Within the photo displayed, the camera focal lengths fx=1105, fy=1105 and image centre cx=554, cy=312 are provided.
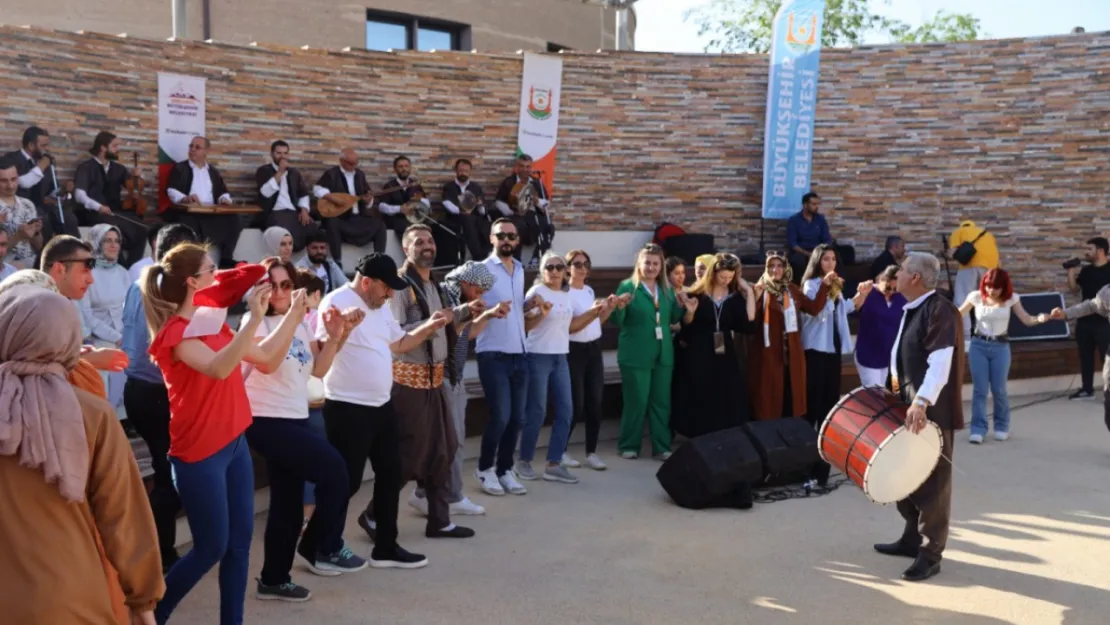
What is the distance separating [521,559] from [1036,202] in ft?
37.7

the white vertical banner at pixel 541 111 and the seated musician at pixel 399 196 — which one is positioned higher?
the white vertical banner at pixel 541 111

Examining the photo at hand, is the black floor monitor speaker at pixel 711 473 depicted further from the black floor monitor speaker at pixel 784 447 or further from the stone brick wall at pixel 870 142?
the stone brick wall at pixel 870 142

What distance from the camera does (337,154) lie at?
12148 mm

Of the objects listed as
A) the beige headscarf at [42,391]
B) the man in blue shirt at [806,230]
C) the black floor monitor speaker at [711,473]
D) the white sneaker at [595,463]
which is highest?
the man in blue shirt at [806,230]

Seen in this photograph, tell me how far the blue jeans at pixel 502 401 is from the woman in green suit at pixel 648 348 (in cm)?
131

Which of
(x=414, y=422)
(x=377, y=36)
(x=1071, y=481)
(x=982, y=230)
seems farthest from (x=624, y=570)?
(x=377, y=36)

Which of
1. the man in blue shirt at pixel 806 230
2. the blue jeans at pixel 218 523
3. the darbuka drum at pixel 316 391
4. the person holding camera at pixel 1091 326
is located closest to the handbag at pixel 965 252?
the man in blue shirt at pixel 806 230

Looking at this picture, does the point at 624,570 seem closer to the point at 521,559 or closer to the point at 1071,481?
the point at 521,559

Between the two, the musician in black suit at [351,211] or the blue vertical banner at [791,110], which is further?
the blue vertical banner at [791,110]

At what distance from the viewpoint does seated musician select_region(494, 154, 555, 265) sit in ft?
41.0

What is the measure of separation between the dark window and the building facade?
0.05 feet

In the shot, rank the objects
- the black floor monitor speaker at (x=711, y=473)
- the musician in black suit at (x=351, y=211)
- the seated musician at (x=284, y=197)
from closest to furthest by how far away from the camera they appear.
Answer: the black floor monitor speaker at (x=711, y=473) < the seated musician at (x=284, y=197) < the musician in black suit at (x=351, y=211)

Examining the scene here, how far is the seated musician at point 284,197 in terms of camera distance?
10.6 m

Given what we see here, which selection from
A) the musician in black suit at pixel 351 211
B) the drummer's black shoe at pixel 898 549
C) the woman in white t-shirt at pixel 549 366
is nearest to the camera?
the drummer's black shoe at pixel 898 549
